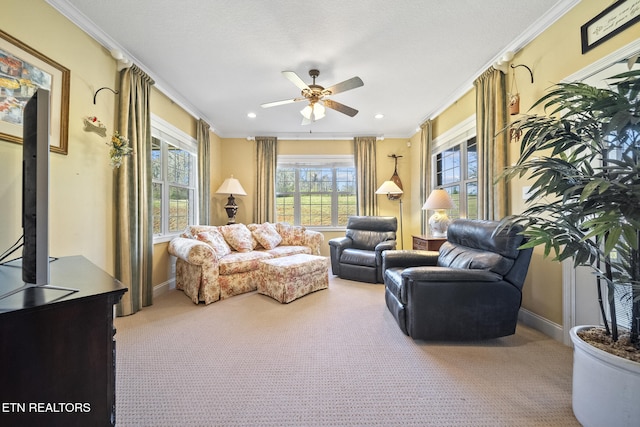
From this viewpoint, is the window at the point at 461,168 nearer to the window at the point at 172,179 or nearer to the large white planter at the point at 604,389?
the large white planter at the point at 604,389

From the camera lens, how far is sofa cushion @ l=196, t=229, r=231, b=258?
3268 millimetres

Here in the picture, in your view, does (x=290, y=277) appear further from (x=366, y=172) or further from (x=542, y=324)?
(x=366, y=172)

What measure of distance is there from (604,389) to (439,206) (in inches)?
93.7

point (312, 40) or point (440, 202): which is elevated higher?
point (312, 40)

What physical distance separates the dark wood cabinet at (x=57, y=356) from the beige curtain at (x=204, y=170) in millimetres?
3325

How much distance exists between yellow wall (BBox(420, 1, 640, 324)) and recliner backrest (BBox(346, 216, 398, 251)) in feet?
6.51

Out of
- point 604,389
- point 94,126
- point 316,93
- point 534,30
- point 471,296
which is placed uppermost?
point 534,30

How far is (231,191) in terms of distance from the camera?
4434mm

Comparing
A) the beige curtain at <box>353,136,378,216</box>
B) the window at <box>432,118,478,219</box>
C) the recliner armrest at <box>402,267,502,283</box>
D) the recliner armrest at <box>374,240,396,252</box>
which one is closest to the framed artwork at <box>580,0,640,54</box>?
the window at <box>432,118,478,219</box>

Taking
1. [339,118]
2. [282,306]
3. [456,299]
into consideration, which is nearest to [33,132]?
[282,306]

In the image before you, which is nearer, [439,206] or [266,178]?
[439,206]

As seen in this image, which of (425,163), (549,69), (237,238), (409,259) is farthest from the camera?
(425,163)

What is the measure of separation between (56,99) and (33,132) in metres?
1.47

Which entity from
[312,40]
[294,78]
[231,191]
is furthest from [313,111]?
[231,191]
